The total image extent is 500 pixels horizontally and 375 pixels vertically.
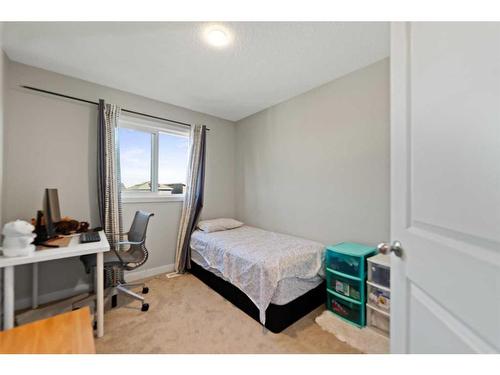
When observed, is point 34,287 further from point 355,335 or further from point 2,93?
point 355,335

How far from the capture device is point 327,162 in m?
2.41

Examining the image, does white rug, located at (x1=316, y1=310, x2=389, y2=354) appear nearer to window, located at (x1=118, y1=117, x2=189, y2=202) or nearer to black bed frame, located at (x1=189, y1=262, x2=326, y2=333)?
black bed frame, located at (x1=189, y1=262, x2=326, y2=333)

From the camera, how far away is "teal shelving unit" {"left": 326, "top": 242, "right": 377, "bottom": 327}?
1784 mm

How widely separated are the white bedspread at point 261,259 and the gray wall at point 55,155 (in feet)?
3.53

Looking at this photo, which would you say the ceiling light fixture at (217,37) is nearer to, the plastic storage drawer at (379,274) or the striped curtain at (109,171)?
the striped curtain at (109,171)

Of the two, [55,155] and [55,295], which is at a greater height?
[55,155]

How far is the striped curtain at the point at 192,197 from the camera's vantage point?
2.93 meters

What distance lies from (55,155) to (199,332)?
2.33m

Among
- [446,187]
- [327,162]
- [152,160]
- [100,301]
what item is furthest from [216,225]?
[446,187]

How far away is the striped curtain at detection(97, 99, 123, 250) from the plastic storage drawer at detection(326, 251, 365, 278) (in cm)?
237

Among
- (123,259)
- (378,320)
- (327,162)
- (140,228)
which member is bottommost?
(378,320)

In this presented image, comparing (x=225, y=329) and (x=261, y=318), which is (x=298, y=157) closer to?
(x=261, y=318)
